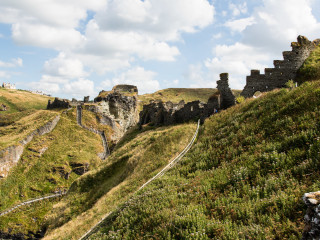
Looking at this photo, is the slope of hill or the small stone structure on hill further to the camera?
the small stone structure on hill

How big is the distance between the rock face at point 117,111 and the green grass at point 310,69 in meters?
75.1

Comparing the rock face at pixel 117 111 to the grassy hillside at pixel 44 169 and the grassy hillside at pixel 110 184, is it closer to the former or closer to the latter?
the grassy hillside at pixel 44 169

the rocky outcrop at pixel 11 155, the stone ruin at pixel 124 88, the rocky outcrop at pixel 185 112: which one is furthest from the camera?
the stone ruin at pixel 124 88

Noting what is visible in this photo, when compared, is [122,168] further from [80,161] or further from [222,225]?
[80,161]

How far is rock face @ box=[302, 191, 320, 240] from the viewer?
458 cm

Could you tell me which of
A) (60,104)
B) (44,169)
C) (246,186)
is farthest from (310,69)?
(60,104)

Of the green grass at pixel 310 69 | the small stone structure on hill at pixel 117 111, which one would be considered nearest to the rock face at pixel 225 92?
the green grass at pixel 310 69

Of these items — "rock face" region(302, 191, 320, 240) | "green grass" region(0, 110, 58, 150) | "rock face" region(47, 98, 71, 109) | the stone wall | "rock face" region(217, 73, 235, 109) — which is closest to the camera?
"rock face" region(302, 191, 320, 240)

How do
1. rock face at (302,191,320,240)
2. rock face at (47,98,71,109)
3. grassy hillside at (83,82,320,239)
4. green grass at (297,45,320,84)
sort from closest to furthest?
rock face at (302,191,320,240), grassy hillside at (83,82,320,239), green grass at (297,45,320,84), rock face at (47,98,71,109)

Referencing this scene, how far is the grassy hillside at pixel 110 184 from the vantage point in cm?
2106

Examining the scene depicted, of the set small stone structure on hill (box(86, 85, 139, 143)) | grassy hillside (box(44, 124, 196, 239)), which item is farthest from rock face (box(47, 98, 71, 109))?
grassy hillside (box(44, 124, 196, 239))

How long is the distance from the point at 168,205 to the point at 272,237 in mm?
5408

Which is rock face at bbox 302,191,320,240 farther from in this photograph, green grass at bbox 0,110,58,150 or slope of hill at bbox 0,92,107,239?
green grass at bbox 0,110,58,150

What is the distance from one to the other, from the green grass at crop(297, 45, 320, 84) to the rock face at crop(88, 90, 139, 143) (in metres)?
75.1
